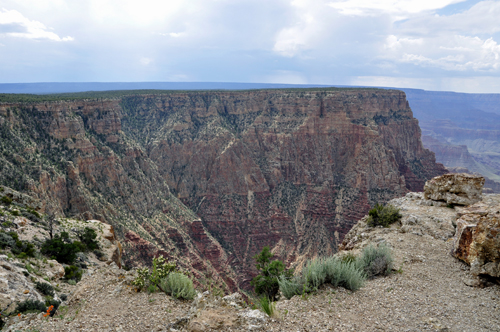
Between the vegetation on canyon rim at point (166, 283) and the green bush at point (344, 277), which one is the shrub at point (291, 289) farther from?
the vegetation on canyon rim at point (166, 283)

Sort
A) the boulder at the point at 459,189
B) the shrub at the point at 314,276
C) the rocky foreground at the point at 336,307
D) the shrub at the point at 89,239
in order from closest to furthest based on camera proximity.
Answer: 1. the rocky foreground at the point at 336,307
2. the shrub at the point at 314,276
3. the boulder at the point at 459,189
4. the shrub at the point at 89,239

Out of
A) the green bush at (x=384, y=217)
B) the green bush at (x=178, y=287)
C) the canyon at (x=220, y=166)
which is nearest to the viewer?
the green bush at (x=178, y=287)

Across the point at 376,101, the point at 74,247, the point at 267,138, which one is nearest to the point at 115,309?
the point at 74,247

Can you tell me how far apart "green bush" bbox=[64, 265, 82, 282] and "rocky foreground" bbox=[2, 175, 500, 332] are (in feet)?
12.3

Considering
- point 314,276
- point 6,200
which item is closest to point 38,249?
point 6,200

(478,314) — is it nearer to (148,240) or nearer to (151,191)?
(148,240)

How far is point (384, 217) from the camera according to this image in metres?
22.5

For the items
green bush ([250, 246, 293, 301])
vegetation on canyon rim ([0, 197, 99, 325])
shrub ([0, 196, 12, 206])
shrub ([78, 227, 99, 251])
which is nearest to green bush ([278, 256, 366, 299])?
green bush ([250, 246, 293, 301])

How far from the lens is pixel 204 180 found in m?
75.2

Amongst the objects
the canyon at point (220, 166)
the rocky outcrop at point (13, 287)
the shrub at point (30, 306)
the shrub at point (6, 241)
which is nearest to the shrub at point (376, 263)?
the shrub at point (30, 306)

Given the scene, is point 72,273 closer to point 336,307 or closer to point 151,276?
point 151,276

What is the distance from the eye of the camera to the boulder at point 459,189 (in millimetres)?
21266

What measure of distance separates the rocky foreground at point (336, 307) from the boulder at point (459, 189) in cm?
674

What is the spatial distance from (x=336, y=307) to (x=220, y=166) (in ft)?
212
